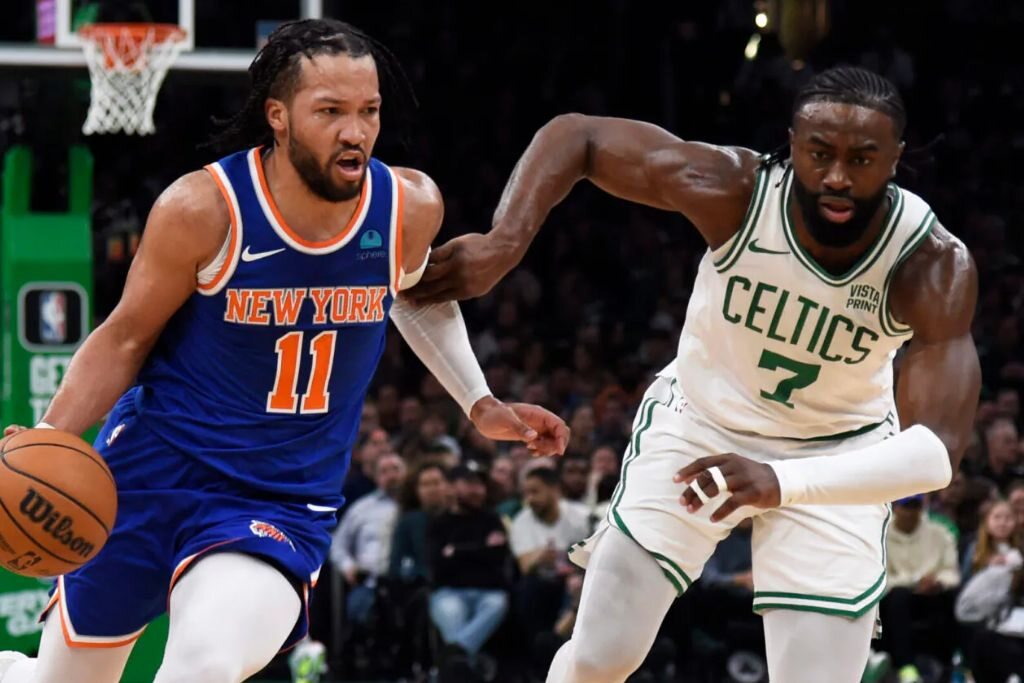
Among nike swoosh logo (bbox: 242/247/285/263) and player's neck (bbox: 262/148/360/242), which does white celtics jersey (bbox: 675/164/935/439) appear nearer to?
player's neck (bbox: 262/148/360/242)

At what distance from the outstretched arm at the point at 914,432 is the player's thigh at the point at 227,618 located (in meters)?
1.02

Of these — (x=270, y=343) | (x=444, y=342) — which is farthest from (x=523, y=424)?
(x=270, y=343)

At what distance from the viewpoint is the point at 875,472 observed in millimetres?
4434

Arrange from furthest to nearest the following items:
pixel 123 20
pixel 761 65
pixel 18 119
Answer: pixel 761 65 < pixel 18 119 < pixel 123 20

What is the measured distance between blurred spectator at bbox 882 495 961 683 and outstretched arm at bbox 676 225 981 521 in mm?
4934

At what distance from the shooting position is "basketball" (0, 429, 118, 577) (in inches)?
161

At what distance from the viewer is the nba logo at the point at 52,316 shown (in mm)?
8820

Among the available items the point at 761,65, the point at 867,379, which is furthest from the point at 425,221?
the point at 761,65

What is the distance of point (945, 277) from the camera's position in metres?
4.72

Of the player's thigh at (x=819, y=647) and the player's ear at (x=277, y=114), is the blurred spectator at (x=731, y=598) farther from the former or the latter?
the player's ear at (x=277, y=114)

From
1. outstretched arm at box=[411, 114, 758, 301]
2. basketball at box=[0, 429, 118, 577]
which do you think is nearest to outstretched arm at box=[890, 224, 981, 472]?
outstretched arm at box=[411, 114, 758, 301]

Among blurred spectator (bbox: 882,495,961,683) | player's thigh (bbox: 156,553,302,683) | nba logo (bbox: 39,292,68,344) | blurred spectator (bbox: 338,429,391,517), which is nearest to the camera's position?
player's thigh (bbox: 156,553,302,683)

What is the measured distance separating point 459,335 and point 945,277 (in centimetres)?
135

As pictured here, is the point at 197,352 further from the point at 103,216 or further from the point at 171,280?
the point at 103,216
